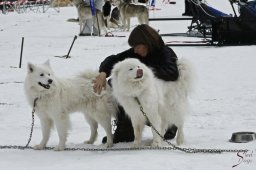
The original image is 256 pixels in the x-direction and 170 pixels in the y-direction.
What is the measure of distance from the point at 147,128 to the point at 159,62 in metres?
1.24

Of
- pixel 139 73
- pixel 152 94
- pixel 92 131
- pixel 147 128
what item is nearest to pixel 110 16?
pixel 147 128

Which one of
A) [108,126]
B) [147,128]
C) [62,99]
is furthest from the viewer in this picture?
[147,128]

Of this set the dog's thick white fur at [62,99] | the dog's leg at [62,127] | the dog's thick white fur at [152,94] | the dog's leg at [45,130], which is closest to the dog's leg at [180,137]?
the dog's thick white fur at [152,94]

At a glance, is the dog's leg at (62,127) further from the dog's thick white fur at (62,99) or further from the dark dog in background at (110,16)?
the dark dog in background at (110,16)

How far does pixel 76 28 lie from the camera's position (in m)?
20.7

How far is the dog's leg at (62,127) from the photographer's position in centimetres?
486

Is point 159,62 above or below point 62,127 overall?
above

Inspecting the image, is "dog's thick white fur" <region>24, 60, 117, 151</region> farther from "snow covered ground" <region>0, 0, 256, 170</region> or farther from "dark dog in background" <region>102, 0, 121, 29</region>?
"dark dog in background" <region>102, 0, 121, 29</region>

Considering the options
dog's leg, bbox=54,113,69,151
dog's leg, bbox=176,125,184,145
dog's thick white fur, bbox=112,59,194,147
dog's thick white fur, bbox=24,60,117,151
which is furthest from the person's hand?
dog's leg, bbox=176,125,184,145

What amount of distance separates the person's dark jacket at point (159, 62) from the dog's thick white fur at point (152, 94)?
0.06 meters

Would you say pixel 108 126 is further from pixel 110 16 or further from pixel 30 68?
pixel 110 16

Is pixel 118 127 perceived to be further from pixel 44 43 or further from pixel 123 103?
pixel 44 43

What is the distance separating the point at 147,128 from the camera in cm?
597

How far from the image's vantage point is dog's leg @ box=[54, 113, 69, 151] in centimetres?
486
